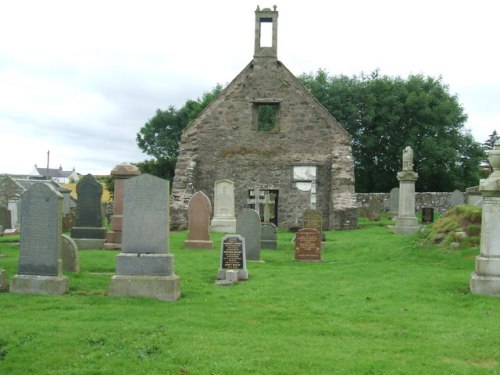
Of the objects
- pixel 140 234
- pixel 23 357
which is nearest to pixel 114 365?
pixel 23 357

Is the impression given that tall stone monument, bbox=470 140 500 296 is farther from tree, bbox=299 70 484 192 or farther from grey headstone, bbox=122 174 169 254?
tree, bbox=299 70 484 192

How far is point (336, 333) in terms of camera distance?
22.3 feet

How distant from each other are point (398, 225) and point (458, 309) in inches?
445

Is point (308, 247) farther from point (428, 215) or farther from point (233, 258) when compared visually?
point (428, 215)

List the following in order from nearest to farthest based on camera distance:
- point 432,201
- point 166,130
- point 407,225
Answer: point 407,225, point 432,201, point 166,130

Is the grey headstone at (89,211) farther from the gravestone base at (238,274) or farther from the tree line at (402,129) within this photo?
the tree line at (402,129)

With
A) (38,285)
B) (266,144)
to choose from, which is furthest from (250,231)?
(266,144)

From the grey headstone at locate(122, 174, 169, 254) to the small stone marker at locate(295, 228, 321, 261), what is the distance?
5.65 meters

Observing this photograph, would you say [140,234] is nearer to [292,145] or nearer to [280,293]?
[280,293]

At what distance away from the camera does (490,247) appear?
29.7 ft

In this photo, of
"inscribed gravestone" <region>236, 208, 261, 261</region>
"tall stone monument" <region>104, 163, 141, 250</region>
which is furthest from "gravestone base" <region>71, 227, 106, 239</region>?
"inscribed gravestone" <region>236, 208, 261, 261</region>

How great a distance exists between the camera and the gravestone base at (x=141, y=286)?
8.67 metres

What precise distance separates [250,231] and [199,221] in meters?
2.34

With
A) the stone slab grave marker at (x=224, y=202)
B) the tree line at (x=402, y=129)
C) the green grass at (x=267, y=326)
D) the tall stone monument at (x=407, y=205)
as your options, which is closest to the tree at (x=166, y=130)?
the tree line at (x=402, y=129)
